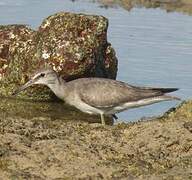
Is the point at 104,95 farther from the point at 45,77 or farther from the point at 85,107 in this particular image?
the point at 45,77

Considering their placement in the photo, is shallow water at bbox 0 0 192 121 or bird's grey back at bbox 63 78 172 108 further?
shallow water at bbox 0 0 192 121

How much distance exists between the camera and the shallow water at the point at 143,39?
68.5 feet

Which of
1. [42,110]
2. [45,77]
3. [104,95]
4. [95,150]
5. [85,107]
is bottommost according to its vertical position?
[42,110]

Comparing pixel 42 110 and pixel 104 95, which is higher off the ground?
pixel 104 95

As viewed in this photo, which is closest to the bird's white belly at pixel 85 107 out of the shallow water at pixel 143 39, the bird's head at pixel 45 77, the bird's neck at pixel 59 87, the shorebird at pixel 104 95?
the shorebird at pixel 104 95

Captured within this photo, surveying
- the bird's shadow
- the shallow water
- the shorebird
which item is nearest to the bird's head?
the shorebird

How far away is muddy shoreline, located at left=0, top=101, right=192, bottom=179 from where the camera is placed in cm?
846

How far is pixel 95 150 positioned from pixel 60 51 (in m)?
9.88

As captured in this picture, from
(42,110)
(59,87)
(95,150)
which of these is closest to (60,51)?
(42,110)

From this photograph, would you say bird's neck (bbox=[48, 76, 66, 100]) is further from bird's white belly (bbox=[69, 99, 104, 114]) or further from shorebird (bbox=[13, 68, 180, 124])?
Result: bird's white belly (bbox=[69, 99, 104, 114])

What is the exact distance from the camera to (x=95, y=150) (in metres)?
9.23

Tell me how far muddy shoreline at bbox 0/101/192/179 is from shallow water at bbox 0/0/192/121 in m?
7.09

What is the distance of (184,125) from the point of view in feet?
33.5

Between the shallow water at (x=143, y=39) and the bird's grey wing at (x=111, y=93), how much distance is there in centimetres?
356
